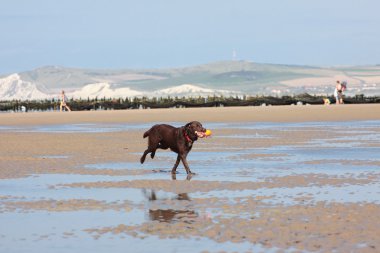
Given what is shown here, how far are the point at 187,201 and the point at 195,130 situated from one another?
3.34 metres

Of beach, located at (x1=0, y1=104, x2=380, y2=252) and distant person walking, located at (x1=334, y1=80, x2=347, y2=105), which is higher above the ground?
distant person walking, located at (x1=334, y1=80, x2=347, y2=105)

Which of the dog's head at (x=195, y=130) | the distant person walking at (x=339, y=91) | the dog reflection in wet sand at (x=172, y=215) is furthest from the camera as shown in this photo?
the distant person walking at (x=339, y=91)

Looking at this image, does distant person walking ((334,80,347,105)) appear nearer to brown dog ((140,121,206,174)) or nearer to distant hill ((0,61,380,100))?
brown dog ((140,121,206,174))

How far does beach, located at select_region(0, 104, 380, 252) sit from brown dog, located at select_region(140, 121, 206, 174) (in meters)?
0.37

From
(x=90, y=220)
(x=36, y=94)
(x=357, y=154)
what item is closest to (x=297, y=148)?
(x=357, y=154)

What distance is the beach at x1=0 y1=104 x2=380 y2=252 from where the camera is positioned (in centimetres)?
945

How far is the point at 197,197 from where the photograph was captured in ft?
42.1

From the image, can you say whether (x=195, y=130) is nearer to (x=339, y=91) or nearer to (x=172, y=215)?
(x=172, y=215)

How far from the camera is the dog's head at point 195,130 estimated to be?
15.6m

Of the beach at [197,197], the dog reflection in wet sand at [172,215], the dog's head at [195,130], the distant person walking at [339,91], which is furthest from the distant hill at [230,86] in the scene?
the dog reflection in wet sand at [172,215]

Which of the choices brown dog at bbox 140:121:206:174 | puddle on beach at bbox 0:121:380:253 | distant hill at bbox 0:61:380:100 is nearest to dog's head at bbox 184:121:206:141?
brown dog at bbox 140:121:206:174

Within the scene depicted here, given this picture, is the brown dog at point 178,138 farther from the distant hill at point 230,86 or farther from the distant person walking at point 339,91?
the distant hill at point 230,86

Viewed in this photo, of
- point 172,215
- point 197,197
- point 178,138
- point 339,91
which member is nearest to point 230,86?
point 339,91

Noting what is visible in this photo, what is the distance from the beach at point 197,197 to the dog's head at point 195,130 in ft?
2.19
